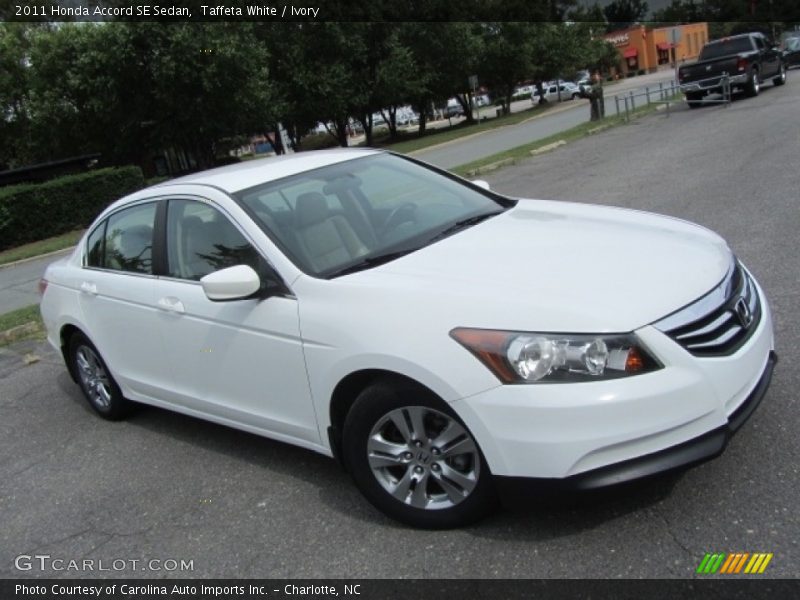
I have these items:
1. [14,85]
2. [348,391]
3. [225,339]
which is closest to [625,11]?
[14,85]

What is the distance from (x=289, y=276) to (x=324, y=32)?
38920 mm

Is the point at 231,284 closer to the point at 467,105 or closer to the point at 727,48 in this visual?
the point at 727,48

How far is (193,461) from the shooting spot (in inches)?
173

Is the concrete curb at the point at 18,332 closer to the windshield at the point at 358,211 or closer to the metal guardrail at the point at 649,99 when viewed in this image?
the windshield at the point at 358,211

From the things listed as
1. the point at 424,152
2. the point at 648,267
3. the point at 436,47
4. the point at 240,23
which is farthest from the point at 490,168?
the point at 436,47

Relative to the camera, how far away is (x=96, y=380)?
17.1ft

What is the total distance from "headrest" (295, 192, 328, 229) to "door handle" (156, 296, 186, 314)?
2.76 ft

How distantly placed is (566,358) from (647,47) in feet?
323

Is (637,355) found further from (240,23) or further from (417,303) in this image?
(240,23)

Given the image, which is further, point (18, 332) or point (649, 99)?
point (649, 99)

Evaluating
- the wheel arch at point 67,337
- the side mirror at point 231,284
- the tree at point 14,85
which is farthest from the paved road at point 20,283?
the tree at point 14,85

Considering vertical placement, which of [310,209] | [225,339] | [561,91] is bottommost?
[561,91]

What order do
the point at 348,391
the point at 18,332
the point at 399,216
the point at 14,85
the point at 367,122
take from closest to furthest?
the point at 348,391, the point at 399,216, the point at 18,332, the point at 14,85, the point at 367,122

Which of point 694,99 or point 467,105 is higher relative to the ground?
point 694,99
